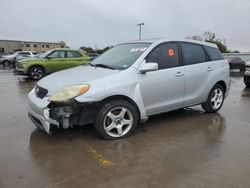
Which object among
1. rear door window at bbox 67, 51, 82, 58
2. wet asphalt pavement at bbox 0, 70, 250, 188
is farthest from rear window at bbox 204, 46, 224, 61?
rear door window at bbox 67, 51, 82, 58

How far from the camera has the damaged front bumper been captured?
12.4ft

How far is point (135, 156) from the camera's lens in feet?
11.7

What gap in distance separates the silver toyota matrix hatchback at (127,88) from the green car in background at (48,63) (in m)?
8.15

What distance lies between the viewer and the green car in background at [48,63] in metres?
12.5

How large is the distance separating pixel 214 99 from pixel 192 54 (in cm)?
128

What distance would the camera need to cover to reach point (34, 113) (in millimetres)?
4051

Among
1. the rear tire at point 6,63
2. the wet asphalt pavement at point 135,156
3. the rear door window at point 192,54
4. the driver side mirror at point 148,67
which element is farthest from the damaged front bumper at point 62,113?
the rear tire at point 6,63

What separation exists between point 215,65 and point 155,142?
8.64 ft

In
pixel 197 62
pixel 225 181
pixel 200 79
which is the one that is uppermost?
pixel 197 62

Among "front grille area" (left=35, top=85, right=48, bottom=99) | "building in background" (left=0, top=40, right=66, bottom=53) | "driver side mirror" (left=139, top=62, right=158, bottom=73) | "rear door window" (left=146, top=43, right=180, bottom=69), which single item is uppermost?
"building in background" (left=0, top=40, right=66, bottom=53)

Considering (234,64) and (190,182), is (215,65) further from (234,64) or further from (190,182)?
(234,64)

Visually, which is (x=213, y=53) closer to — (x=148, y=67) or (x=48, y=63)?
(x=148, y=67)

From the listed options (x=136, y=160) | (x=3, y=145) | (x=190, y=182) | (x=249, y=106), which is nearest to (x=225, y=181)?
(x=190, y=182)

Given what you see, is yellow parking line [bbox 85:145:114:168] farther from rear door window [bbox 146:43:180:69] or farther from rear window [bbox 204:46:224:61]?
rear window [bbox 204:46:224:61]
